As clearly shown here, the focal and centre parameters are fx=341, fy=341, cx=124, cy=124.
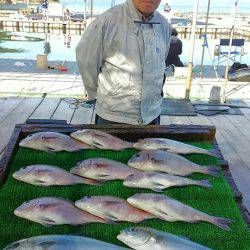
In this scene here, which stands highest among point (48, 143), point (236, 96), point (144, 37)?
point (144, 37)

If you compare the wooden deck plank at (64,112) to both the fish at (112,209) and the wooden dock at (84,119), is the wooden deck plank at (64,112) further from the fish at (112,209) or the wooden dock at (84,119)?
the fish at (112,209)

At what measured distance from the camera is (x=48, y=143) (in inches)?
92.7

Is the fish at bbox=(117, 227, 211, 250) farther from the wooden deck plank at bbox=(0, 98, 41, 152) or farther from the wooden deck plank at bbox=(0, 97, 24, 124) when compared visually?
the wooden deck plank at bbox=(0, 97, 24, 124)

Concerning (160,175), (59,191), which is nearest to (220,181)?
(160,175)

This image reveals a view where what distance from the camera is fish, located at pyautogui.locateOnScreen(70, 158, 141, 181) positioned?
6.85 ft

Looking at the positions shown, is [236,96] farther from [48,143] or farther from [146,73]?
[48,143]

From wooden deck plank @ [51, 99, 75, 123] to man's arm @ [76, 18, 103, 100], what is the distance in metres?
2.77

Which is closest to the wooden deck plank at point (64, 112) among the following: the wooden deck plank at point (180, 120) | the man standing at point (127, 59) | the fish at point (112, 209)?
the wooden deck plank at point (180, 120)

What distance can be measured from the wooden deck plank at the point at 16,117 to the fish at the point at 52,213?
9.14ft

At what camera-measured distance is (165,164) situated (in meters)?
2.18

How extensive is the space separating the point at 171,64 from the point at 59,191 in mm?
10161

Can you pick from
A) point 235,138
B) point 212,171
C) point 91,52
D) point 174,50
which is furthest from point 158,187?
point 174,50

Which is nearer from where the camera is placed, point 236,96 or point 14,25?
point 236,96

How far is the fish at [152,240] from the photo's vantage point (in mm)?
1525
